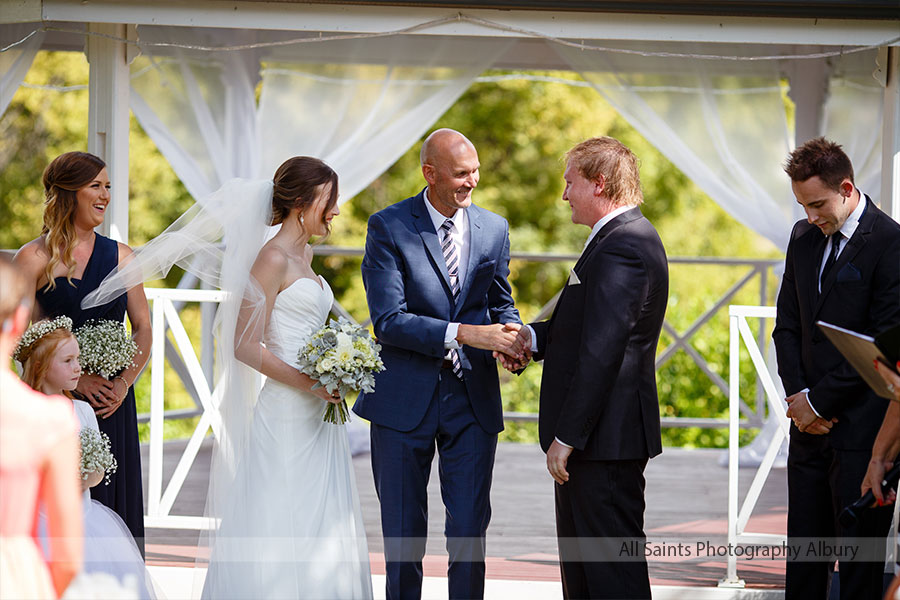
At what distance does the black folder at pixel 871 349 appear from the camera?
A: 3.21 m

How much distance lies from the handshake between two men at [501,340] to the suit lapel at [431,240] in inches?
9.5

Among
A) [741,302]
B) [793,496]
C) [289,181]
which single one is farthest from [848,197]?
[741,302]

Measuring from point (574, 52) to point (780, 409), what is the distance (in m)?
2.54

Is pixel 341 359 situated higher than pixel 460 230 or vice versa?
pixel 460 230

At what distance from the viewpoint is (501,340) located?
159 inches

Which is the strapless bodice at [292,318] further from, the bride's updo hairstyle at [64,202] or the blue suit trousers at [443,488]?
the bride's updo hairstyle at [64,202]

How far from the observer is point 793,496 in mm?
4219

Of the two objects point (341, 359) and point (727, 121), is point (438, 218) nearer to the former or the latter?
point (341, 359)

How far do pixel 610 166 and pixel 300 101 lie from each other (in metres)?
3.55

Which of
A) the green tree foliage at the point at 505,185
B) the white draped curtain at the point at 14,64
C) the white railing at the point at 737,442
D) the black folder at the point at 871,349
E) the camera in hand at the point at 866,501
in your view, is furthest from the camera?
the green tree foliage at the point at 505,185

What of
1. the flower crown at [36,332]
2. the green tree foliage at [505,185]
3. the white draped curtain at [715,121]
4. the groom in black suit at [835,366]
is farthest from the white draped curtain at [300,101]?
the green tree foliage at [505,185]

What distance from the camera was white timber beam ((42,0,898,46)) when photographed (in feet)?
17.0

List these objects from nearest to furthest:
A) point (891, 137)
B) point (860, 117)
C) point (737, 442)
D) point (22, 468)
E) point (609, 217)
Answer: point (22, 468) → point (609, 217) → point (737, 442) → point (891, 137) → point (860, 117)

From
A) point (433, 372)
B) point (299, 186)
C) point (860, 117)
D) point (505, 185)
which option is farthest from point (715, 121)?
point (505, 185)
